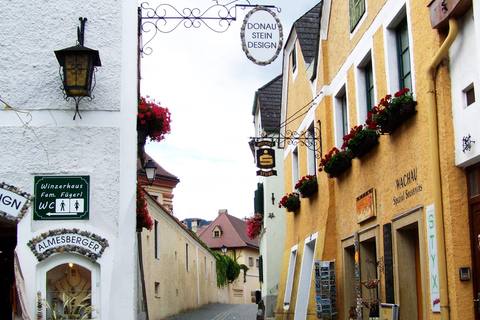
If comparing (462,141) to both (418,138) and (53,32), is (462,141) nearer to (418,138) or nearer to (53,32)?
(418,138)

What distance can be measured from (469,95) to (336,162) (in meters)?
5.15

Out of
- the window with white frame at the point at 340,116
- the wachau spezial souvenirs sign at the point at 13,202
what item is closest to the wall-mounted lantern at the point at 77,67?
the wachau spezial souvenirs sign at the point at 13,202

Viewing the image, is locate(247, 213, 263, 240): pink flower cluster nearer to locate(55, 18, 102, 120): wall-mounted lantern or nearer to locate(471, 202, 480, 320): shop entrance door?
locate(55, 18, 102, 120): wall-mounted lantern

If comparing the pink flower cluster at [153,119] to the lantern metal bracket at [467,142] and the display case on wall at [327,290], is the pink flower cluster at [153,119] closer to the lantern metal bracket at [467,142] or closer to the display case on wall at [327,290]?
the display case on wall at [327,290]

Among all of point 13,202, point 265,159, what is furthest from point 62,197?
point 265,159

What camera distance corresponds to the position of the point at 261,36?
10758 mm

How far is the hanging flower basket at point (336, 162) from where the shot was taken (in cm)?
1204

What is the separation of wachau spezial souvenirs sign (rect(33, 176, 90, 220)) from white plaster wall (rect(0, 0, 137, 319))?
0.29 ft

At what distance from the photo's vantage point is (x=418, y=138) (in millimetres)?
8539

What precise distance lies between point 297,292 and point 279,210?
373 inches

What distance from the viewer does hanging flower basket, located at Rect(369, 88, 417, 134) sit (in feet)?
28.4

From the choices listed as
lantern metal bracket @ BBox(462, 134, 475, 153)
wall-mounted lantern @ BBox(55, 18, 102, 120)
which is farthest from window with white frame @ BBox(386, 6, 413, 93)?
wall-mounted lantern @ BBox(55, 18, 102, 120)

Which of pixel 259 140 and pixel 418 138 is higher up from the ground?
pixel 259 140

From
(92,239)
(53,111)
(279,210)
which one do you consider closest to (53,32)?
(53,111)
